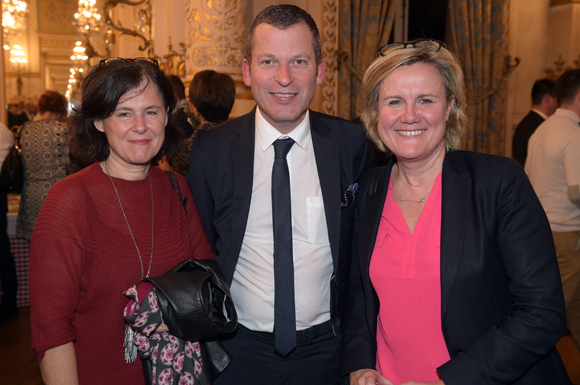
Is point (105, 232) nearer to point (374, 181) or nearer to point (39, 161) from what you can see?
point (374, 181)

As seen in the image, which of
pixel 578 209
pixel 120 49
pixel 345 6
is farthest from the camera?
pixel 120 49

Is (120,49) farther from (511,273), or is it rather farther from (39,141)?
(511,273)

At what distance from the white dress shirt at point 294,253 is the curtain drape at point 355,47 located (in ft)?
13.8

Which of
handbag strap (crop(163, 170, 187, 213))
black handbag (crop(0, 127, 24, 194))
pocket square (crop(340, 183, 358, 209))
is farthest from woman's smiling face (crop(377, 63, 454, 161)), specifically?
black handbag (crop(0, 127, 24, 194))

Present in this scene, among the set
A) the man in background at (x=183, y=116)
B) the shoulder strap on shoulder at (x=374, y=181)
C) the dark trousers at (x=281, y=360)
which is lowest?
the dark trousers at (x=281, y=360)

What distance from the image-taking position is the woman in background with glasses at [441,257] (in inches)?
50.0

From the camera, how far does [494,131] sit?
258 inches

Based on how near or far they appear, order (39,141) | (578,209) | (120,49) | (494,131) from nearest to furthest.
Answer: (578,209), (39,141), (494,131), (120,49)

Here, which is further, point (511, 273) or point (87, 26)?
point (87, 26)

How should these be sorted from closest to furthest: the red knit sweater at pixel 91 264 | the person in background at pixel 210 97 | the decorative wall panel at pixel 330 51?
the red knit sweater at pixel 91 264, the person in background at pixel 210 97, the decorative wall panel at pixel 330 51

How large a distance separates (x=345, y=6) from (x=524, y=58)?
2791 millimetres

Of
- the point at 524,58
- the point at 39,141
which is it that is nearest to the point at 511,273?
the point at 39,141

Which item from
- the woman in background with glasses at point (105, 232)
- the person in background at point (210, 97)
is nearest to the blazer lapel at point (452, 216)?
the woman in background with glasses at point (105, 232)

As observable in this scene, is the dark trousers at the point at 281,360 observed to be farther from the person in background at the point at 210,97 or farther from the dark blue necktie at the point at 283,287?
the person in background at the point at 210,97
